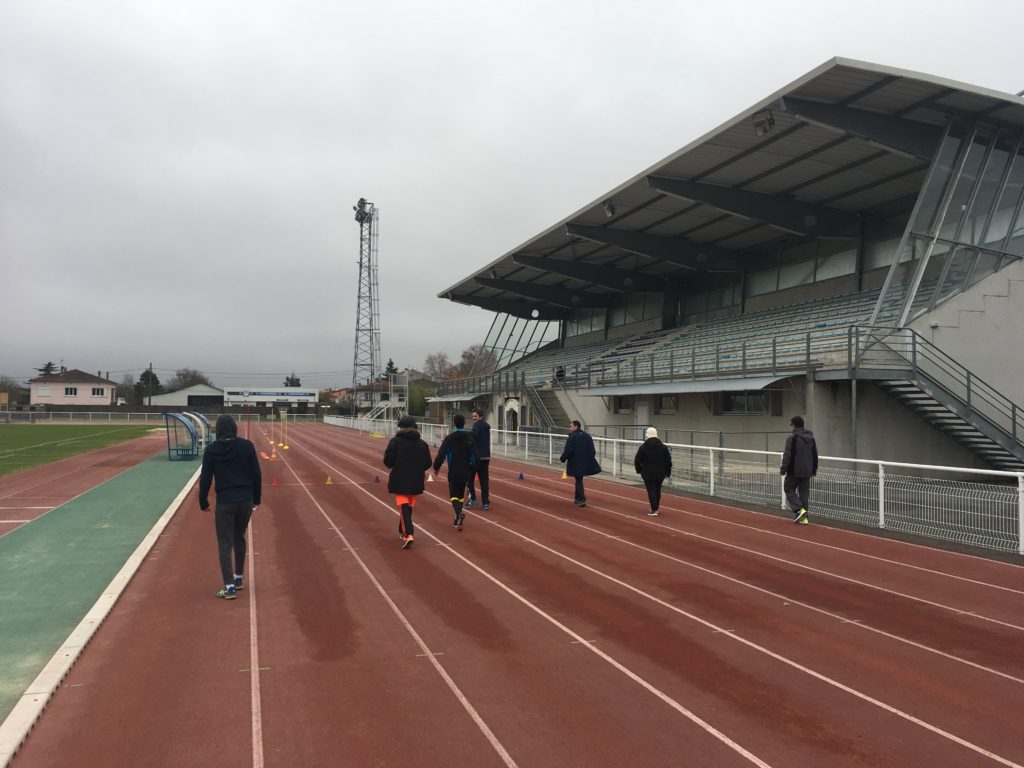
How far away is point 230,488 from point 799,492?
8.87 metres

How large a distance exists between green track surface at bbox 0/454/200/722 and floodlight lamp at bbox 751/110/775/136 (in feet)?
55.8

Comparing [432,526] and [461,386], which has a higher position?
[461,386]

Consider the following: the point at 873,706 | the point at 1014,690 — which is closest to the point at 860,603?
the point at 1014,690

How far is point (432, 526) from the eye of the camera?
36.6 ft

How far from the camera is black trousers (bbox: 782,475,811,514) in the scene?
11578mm

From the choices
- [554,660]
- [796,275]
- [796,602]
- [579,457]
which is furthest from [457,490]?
[796,275]

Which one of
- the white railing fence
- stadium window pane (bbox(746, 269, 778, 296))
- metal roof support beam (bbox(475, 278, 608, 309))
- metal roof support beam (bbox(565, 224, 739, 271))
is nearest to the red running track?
the white railing fence

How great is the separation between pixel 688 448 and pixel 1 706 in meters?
13.4

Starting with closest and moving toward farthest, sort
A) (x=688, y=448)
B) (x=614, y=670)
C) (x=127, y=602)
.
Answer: (x=614, y=670) → (x=127, y=602) → (x=688, y=448)

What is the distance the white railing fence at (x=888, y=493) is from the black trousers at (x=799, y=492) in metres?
0.57

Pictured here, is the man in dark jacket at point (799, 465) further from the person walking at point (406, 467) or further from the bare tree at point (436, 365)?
the bare tree at point (436, 365)

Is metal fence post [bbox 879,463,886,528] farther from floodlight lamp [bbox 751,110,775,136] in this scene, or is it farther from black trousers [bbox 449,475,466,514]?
floodlight lamp [bbox 751,110,775,136]

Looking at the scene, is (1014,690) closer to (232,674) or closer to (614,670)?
(614,670)

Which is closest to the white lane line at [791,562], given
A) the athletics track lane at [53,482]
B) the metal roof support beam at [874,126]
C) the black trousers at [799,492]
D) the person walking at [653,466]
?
the person walking at [653,466]
